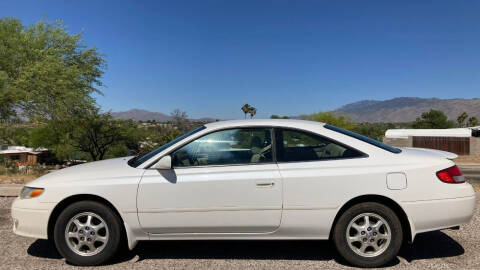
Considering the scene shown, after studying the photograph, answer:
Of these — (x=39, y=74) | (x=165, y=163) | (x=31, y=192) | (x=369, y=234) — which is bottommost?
(x=369, y=234)

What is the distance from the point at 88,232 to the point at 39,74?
39.2ft

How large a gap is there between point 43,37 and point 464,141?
167 ft

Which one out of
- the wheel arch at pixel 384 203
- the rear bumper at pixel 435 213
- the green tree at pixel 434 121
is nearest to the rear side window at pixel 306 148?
the wheel arch at pixel 384 203

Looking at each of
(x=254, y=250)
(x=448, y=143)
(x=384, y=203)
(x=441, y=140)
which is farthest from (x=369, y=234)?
(x=448, y=143)

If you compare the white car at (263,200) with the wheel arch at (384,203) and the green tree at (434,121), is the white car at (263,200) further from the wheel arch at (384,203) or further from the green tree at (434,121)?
the green tree at (434,121)

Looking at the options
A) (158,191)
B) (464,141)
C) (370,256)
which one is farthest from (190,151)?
(464,141)

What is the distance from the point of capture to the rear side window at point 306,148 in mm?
3641

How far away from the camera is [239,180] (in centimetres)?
351

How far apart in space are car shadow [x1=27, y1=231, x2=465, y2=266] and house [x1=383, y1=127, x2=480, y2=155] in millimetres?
46471

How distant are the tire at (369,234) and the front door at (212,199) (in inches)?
27.0

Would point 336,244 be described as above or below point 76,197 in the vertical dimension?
below

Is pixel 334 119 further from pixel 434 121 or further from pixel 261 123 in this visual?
pixel 261 123

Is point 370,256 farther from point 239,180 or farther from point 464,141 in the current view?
point 464,141

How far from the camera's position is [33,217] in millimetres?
3631
